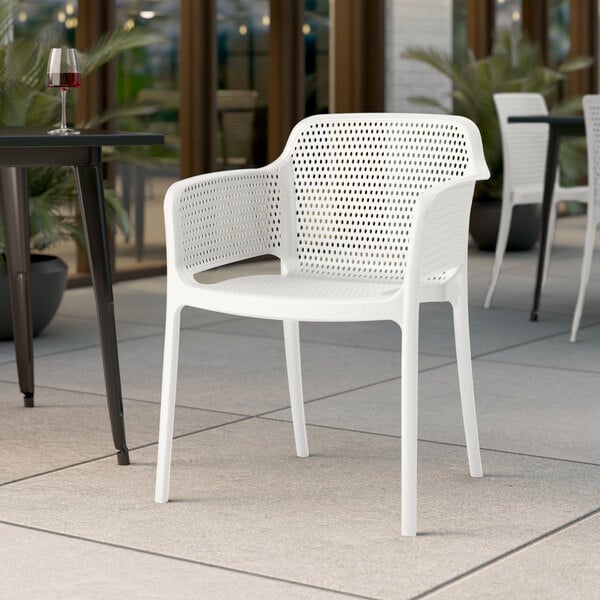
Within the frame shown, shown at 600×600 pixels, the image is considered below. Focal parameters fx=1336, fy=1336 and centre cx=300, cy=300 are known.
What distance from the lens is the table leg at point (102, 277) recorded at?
300 centimetres

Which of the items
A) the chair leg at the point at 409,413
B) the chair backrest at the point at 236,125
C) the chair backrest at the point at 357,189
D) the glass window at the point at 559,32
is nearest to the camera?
the chair leg at the point at 409,413

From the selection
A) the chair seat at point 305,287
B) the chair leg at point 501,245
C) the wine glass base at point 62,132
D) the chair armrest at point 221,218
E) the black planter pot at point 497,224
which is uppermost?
the wine glass base at point 62,132

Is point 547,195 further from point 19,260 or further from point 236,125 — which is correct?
point 236,125

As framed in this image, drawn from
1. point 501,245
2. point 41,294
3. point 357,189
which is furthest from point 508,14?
point 357,189

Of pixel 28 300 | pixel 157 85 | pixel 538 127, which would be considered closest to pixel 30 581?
pixel 28 300

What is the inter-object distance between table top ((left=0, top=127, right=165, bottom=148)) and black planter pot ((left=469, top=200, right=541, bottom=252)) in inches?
197

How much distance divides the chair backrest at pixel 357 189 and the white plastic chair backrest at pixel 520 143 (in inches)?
103

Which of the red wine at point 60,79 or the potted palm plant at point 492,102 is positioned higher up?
the red wine at point 60,79

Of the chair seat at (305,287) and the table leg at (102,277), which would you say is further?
the table leg at (102,277)

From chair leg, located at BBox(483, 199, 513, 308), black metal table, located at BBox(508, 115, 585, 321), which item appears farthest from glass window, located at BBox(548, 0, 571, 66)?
black metal table, located at BBox(508, 115, 585, 321)

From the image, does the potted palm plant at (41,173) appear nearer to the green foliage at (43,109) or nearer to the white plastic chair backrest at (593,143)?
the green foliage at (43,109)

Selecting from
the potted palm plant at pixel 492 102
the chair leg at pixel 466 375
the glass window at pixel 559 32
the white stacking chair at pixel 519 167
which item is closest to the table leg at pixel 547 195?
the white stacking chair at pixel 519 167

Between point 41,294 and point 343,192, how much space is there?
2051 mm

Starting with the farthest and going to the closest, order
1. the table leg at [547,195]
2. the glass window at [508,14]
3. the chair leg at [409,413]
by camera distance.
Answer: the glass window at [508,14]
the table leg at [547,195]
the chair leg at [409,413]
